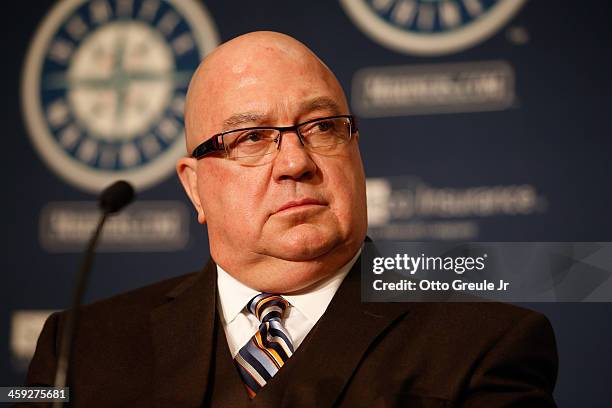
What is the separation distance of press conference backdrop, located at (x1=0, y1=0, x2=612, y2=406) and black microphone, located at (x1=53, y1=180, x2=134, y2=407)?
3.86 feet

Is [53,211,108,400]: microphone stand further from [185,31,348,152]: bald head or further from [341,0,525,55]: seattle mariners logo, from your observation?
A: [341,0,525,55]: seattle mariners logo

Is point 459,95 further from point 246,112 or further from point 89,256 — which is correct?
point 89,256

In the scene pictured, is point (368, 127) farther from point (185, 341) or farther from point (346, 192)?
point (185, 341)

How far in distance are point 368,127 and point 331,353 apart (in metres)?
1.16

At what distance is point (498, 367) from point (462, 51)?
127cm

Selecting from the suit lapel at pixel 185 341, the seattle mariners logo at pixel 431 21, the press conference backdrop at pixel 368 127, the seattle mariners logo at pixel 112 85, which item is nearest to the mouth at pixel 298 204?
the suit lapel at pixel 185 341

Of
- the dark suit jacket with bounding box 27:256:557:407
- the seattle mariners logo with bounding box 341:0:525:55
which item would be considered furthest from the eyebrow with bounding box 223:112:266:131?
the seattle mariners logo with bounding box 341:0:525:55

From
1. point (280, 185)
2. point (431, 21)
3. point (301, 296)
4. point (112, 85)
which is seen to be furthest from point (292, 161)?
point (112, 85)

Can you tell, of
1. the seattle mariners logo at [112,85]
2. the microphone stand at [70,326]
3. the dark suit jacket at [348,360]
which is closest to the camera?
the microphone stand at [70,326]

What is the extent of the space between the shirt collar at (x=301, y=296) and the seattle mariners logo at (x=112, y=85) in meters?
1.17

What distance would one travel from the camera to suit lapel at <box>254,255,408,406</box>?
1291 mm

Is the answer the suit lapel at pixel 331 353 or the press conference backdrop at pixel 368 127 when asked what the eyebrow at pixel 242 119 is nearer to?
the suit lapel at pixel 331 353

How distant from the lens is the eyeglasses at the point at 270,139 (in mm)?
1443

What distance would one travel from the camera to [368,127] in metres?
2.35
